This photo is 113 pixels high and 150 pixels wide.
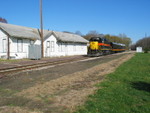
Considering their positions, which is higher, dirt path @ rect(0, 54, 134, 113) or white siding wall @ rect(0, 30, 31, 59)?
white siding wall @ rect(0, 30, 31, 59)

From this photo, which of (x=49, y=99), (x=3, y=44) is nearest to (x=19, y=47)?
(x=3, y=44)

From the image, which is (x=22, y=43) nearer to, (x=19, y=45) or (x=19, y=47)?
(x=19, y=45)

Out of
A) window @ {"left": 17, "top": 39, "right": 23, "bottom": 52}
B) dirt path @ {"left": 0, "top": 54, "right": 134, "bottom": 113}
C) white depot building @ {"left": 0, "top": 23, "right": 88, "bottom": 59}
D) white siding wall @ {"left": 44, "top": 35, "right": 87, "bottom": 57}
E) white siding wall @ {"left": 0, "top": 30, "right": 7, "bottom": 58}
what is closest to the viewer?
dirt path @ {"left": 0, "top": 54, "right": 134, "bottom": 113}

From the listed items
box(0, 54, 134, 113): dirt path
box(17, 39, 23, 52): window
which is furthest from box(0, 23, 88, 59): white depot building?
box(0, 54, 134, 113): dirt path

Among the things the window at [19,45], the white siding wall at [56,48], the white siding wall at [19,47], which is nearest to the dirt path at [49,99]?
the white siding wall at [19,47]

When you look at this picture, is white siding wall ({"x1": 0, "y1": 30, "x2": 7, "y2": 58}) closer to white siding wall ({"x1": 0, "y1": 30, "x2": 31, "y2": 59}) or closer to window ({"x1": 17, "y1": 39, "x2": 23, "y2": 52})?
white siding wall ({"x1": 0, "y1": 30, "x2": 31, "y2": 59})

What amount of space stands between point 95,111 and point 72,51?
32.6 meters

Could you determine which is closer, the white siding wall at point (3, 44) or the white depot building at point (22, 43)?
the white depot building at point (22, 43)

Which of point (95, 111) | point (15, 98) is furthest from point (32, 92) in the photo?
point (95, 111)

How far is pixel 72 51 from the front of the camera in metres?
36.8

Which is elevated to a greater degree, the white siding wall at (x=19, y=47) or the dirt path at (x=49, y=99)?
the white siding wall at (x=19, y=47)

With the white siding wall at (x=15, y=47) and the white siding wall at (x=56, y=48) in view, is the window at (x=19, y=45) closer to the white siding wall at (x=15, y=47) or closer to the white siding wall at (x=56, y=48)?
the white siding wall at (x=15, y=47)

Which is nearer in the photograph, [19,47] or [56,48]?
[19,47]

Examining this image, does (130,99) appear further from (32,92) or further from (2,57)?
(2,57)
